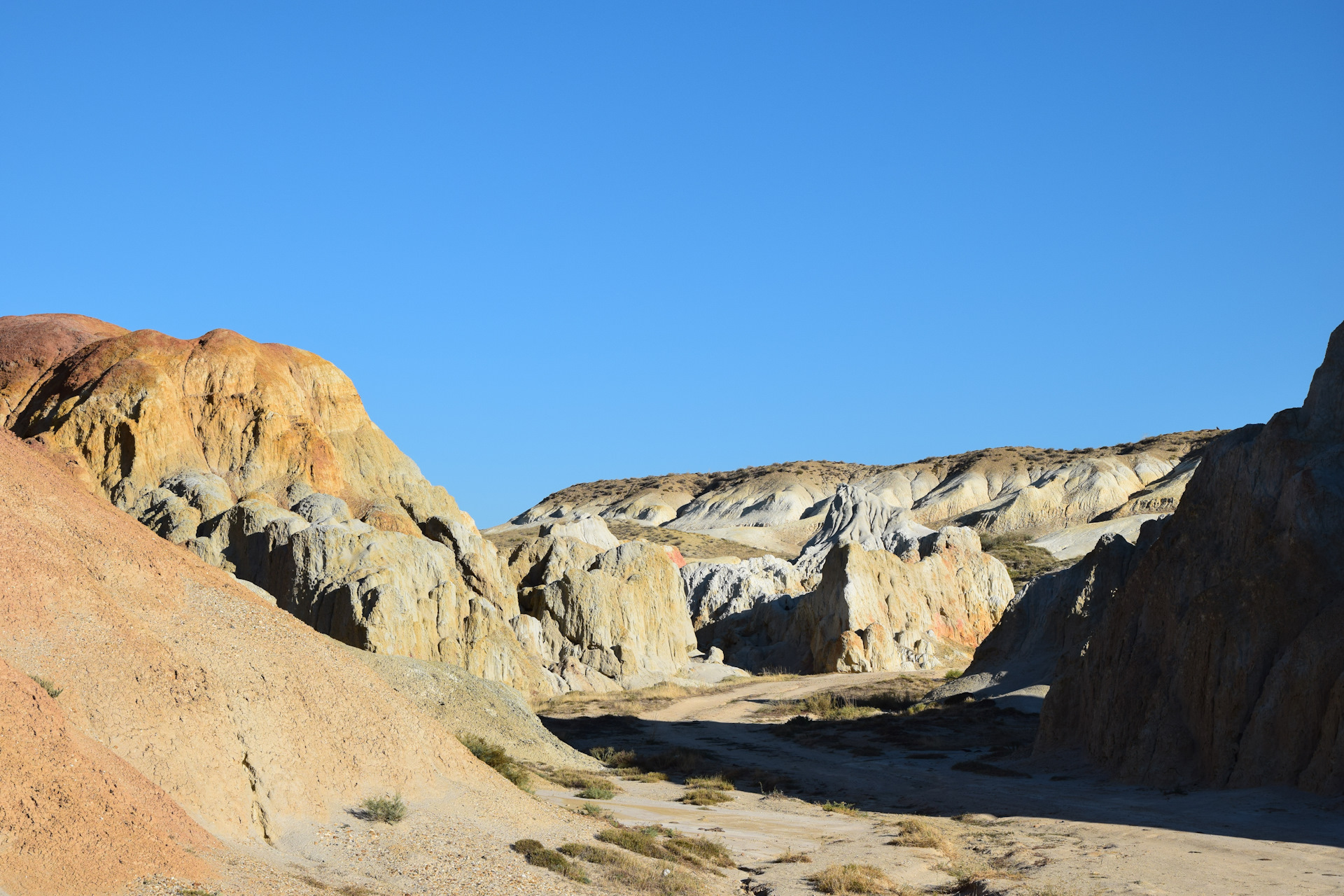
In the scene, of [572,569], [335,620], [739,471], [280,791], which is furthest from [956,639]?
[739,471]

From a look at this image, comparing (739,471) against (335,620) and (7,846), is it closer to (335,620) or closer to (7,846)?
(335,620)

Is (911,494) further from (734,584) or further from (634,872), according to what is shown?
(634,872)

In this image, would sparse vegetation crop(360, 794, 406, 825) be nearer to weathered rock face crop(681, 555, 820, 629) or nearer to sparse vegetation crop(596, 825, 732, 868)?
sparse vegetation crop(596, 825, 732, 868)

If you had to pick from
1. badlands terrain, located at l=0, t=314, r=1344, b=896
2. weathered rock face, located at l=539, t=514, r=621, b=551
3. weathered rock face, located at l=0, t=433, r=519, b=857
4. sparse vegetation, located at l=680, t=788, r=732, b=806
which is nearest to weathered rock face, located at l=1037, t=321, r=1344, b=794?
badlands terrain, located at l=0, t=314, r=1344, b=896

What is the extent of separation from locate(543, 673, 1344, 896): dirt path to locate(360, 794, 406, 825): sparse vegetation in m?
4.10

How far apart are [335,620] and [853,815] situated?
769 inches

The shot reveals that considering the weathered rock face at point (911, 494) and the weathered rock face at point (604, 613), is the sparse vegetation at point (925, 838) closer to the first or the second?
the weathered rock face at point (604, 613)

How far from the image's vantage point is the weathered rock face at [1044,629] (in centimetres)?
3509

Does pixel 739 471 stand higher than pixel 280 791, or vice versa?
pixel 739 471

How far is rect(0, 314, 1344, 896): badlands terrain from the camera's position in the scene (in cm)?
1135

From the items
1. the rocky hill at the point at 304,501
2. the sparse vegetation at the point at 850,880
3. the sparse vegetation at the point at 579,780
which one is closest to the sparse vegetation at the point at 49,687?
the sparse vegetation at the point at 850,880

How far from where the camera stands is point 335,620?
1332 inches

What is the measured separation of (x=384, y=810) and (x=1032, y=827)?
33.9 ft

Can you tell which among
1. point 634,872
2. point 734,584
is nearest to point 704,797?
point 634,872
